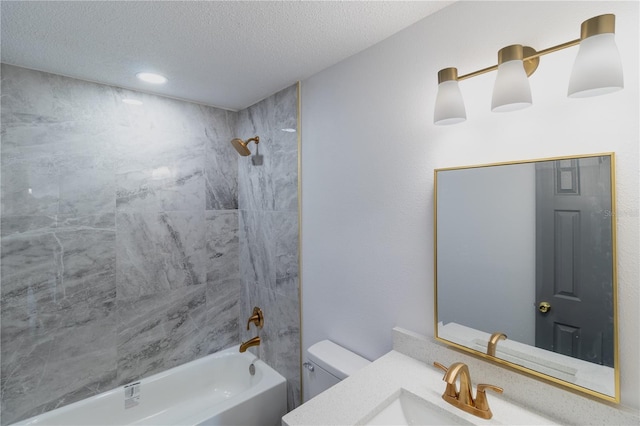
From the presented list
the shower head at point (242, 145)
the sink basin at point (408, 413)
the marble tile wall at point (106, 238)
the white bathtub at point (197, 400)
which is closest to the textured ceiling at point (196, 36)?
the marble tile wall at point (106, 238)

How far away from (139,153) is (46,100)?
56cm

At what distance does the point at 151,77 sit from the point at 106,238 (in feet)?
3.64

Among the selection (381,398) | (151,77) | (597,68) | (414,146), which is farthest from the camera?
(151,77)

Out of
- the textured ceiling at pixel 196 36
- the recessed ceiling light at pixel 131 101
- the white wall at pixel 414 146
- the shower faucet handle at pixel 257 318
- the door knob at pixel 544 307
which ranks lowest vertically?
the shower faucet handle at pixel 257 318

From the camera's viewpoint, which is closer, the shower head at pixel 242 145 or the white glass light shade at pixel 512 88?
the white glass light shade at pixel 512 88

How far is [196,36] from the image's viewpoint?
4.90 feet

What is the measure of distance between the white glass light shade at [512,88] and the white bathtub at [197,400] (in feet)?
7.08

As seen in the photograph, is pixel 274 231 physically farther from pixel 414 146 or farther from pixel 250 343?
pixel 414 146

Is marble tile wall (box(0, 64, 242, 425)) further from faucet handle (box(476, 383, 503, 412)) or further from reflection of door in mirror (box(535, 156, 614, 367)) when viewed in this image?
reflection of door in mirror (box(535, 156, 614, 367))

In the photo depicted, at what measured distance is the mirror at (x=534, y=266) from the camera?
929mm

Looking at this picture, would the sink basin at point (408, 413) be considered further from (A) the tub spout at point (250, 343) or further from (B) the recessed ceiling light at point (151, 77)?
(B) the recessed ceiling light at point (151, 77)

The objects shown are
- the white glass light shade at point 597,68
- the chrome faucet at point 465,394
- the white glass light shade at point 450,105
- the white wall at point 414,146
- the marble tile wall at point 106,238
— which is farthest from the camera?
the marble tile wall at point 106,238

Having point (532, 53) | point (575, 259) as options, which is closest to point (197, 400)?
point (575, 259)

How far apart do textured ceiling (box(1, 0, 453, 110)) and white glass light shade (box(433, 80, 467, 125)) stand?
41 centimetres
